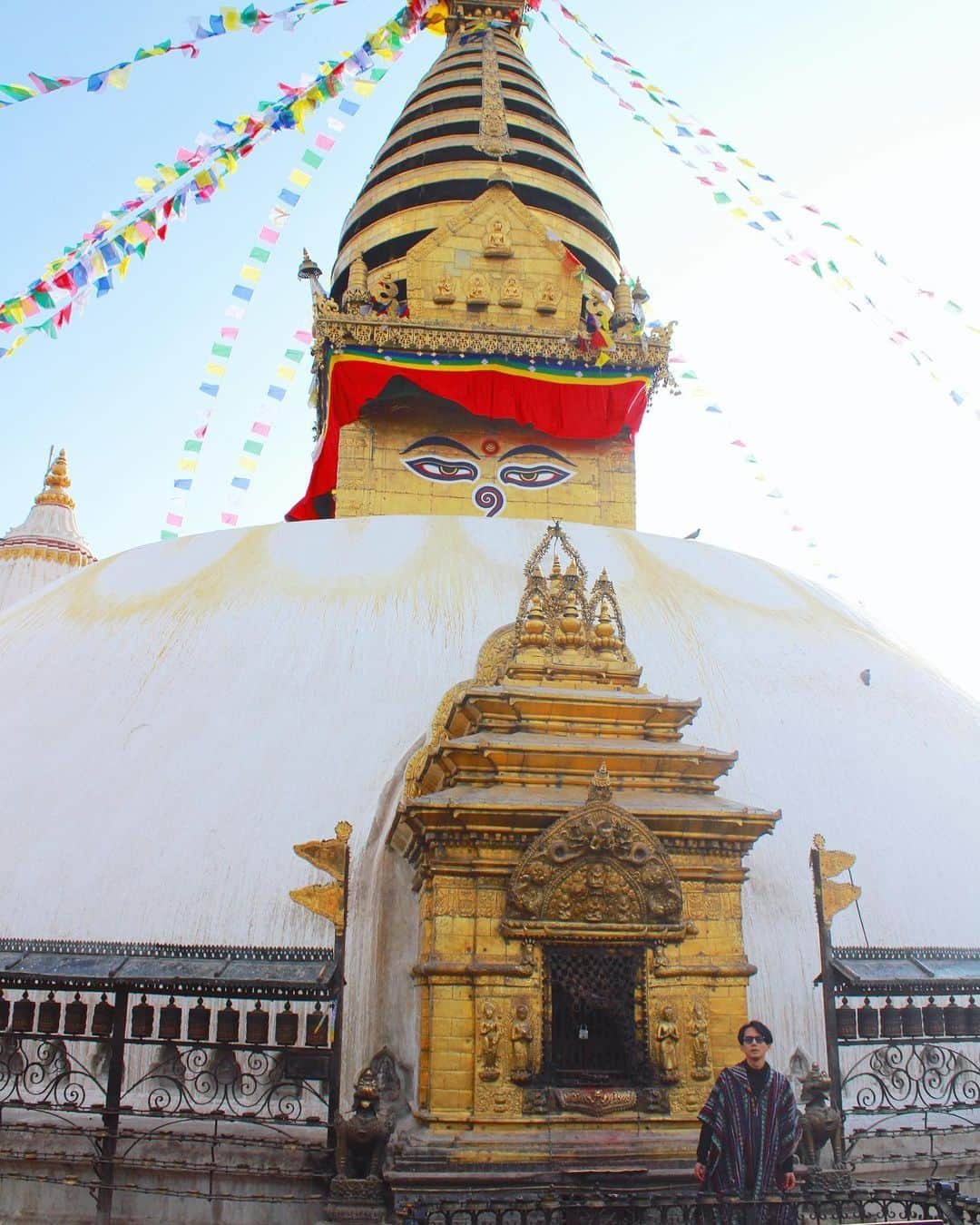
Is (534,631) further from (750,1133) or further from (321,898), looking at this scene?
(750,1133)

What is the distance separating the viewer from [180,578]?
8.44m

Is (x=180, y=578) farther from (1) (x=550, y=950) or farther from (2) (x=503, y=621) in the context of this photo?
(1) (x=550, y=950)

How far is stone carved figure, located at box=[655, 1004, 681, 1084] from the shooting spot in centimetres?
459

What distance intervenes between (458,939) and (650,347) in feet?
30.3

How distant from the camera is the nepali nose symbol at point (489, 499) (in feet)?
39.3

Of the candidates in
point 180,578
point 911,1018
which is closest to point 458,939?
point 911,1018

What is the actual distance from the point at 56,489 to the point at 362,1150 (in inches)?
601

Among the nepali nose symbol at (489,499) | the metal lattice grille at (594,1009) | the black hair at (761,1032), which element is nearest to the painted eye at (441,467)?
the nepali nose symbol at (489,499)

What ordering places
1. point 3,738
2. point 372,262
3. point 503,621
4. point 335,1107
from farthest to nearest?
point 372,262, point 503,621, point 3,738, point 335,1107

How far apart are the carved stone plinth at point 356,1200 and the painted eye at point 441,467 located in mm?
8810

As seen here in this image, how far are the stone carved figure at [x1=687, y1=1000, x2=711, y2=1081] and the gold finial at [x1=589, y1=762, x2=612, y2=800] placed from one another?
1.04 metres

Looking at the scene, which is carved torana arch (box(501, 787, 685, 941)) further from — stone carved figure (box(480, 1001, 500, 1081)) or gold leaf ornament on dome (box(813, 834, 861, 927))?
gold leaf ornament on dome (box(813, 834, 861, 927))

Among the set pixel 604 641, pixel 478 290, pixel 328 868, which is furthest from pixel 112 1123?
pixel 478 290

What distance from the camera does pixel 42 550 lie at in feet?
54.1
